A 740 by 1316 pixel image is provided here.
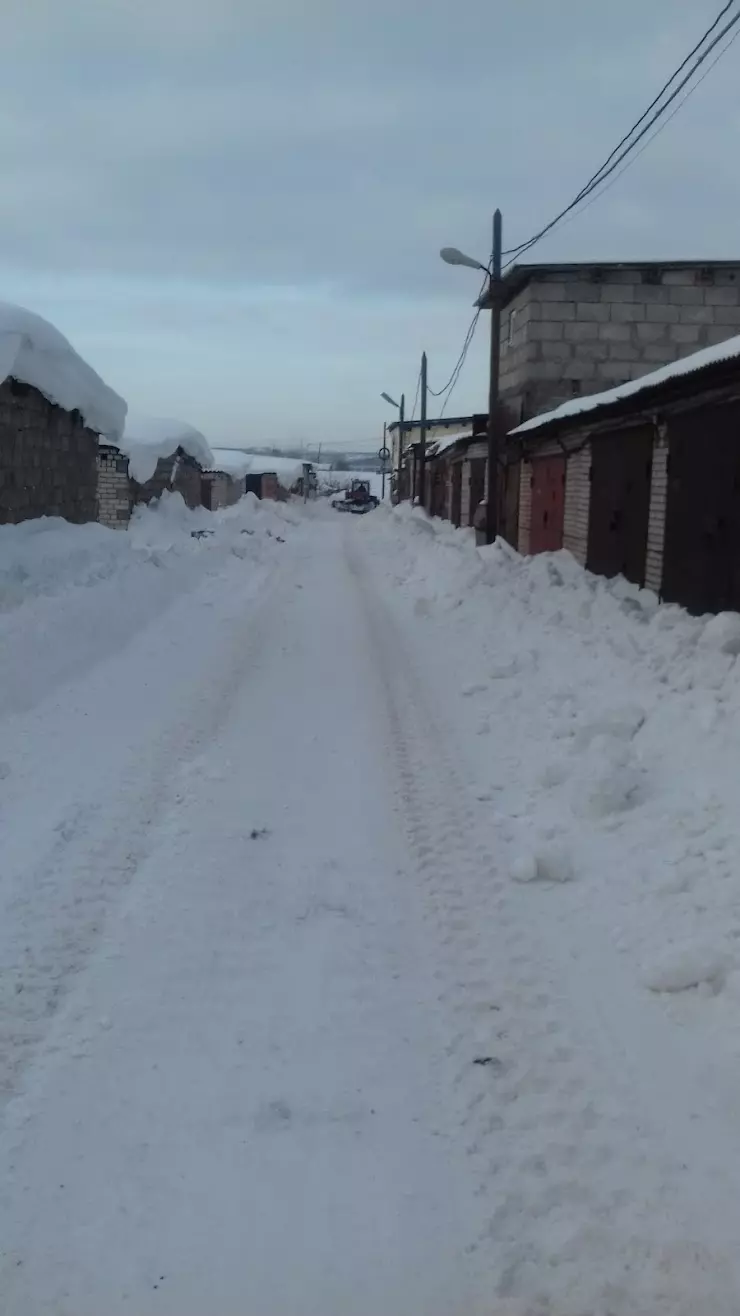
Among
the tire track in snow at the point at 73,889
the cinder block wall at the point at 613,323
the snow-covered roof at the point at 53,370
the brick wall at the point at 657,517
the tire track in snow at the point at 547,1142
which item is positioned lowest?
the tire track in snow at the point at 547,1142

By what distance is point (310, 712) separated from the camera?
7922 mm

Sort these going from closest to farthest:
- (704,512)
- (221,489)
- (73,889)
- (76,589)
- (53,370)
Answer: (73,889), (704,512), (76,589), (53,370), (221,489)

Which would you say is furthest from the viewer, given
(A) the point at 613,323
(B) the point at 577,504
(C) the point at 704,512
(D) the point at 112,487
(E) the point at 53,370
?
(D) the point at 112,487

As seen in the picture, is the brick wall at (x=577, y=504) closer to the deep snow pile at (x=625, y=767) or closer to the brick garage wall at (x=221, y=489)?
the deep snow pile at (x=625, y=767)

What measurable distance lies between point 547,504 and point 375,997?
13.9 meters

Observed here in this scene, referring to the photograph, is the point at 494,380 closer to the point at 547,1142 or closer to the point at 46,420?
the point at 46,420

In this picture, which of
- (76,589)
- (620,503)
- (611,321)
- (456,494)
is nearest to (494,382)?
(611,321)

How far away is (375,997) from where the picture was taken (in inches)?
149

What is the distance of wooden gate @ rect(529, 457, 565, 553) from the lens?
15836 millimetres

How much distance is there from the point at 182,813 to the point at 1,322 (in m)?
11.2

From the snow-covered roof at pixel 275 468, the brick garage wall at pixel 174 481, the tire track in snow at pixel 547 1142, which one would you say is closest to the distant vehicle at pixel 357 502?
the snow-covered roof at pixel 275 468

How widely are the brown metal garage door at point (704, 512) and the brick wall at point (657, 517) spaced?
0.20m

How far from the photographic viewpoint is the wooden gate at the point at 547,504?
1584cm

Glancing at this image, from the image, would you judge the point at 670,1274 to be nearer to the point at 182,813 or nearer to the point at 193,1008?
the point at 193,1008
